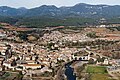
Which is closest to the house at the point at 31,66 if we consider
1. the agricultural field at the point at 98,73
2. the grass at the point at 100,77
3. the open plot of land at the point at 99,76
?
the agricultural field at the point at 98,73

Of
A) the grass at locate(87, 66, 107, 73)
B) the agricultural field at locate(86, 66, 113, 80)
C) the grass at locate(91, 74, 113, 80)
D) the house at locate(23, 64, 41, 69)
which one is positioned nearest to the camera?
the grass at locate(91, 74, 113, 80)

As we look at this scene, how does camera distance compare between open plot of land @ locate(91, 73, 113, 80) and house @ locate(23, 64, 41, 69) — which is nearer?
open plot of land @ locate(91, 73, 113, 80)

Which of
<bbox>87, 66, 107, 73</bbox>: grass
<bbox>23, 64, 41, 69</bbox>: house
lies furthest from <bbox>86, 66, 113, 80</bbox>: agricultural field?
<bbox>23, 64, 41, 69</bbox>: house

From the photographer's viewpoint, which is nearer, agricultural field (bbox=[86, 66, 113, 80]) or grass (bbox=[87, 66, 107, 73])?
agricultural field (bbox=[86, 66, 113, 80])

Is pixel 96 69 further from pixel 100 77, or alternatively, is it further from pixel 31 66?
pixel 31 66

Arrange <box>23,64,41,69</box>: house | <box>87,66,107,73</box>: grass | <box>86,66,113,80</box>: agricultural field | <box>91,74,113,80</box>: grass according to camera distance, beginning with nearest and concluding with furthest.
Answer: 1. <box>91,74,113,80</box>: grass
2. <box>86,66,113,80</box>: agricultural field
3. <box>87,66,107,73</box>: grass
4. <box>23,64,41,69</box>: house

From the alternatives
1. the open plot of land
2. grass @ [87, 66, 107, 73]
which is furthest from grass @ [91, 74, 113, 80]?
grass @ [87, 66, 107, 73]

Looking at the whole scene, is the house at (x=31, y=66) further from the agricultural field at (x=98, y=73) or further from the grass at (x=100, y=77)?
the grass at (x=100, y=77)

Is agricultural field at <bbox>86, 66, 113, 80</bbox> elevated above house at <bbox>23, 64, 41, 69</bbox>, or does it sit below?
below

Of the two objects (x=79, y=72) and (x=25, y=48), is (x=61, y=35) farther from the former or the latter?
(x=79, y=72)

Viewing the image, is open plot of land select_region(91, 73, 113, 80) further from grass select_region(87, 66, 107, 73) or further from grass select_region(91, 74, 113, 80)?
grass select_region(87, 66, 107, 73)

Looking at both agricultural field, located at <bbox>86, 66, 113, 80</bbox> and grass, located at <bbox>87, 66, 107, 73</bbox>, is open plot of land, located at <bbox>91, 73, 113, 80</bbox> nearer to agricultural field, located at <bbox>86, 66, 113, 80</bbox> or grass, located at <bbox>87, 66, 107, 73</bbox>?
agricultural field, located at <bbox>86, 66, 113, 80</bbox>
